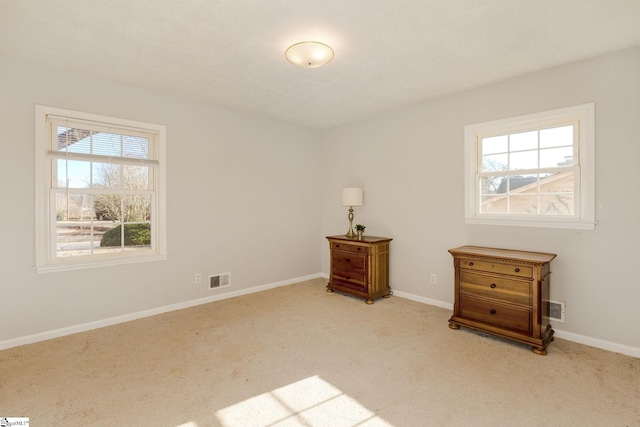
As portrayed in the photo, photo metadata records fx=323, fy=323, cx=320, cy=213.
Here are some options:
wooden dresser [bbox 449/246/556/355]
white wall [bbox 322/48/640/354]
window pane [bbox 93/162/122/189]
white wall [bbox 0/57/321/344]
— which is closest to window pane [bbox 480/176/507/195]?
white wall [bbox 322/48/640/354]

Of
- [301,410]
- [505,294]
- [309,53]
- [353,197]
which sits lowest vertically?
[301,410]

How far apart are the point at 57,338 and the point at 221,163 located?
2.43 meters

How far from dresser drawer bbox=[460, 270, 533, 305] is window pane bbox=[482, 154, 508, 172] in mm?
1203

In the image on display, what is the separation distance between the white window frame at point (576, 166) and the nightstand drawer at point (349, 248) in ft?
4.09

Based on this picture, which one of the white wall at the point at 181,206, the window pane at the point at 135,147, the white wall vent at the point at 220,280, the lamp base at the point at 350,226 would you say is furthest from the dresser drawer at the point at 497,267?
the window pane at the point at 135,147

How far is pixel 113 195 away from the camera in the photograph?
134 inches

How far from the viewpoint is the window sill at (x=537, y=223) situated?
9.37ft

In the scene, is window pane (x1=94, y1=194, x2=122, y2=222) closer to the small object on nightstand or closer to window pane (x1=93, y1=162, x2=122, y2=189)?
window pane (x1=93, y1=162, x2=122, y2=189)

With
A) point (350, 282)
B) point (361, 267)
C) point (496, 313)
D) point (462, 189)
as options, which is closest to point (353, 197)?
point (361, 267)

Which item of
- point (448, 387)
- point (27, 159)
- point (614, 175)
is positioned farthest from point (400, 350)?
point (27, 159)

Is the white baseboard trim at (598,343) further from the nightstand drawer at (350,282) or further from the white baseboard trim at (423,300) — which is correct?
the nightstand drawer at (350,282)

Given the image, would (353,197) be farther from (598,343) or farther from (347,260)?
(598,343)

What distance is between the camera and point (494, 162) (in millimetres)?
3488

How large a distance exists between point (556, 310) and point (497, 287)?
65cm
